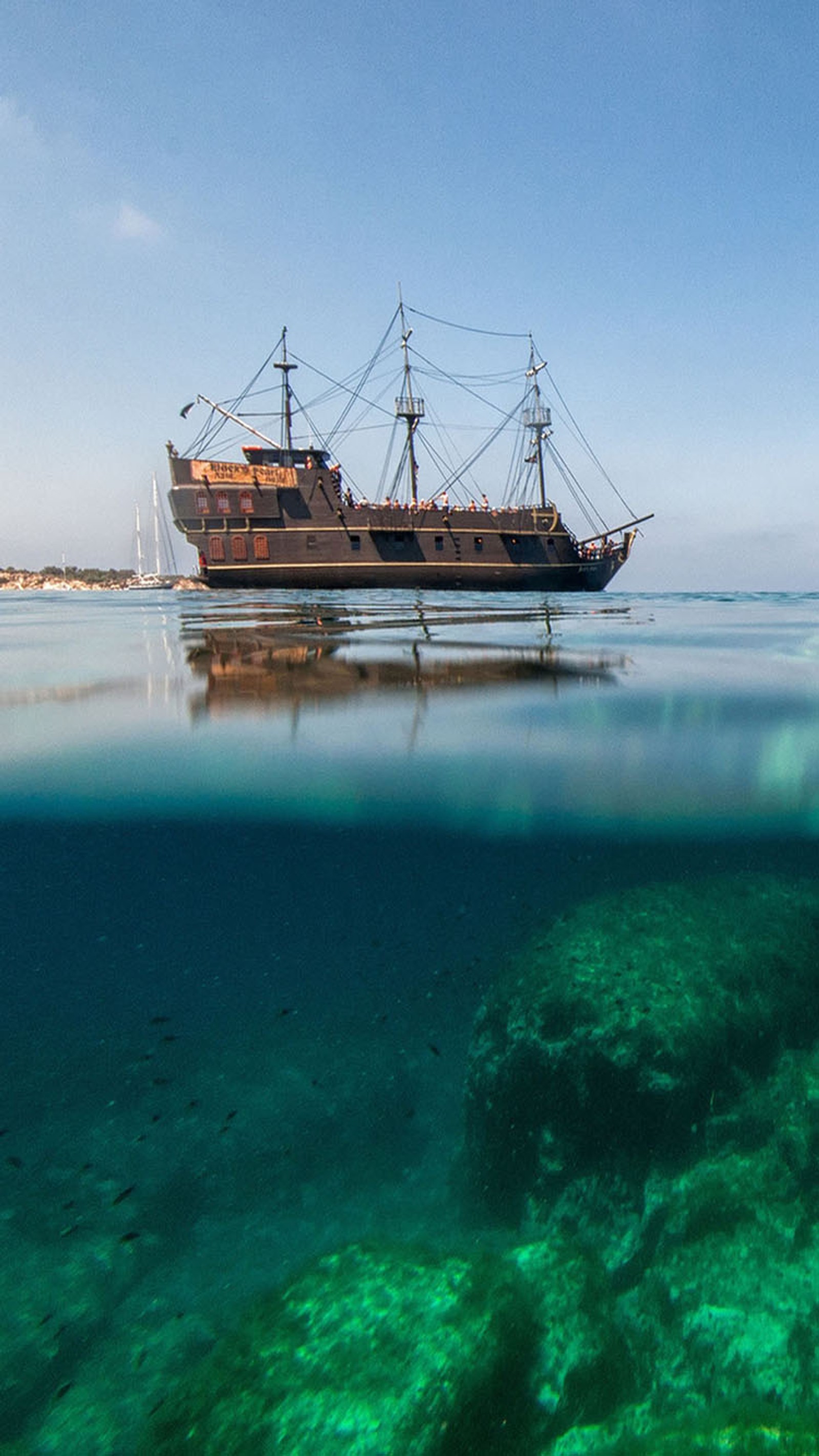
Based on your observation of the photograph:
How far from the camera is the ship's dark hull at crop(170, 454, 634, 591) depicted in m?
49.5

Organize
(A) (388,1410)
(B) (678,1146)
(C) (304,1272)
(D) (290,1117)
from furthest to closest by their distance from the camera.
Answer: (D) (290,1117)
(B) (678,1146)
(C) (304,1272)
(A) (388,1410)

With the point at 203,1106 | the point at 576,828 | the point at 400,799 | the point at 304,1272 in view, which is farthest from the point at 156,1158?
the point at 576,828

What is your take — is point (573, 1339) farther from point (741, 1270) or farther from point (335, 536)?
point (335, 536)

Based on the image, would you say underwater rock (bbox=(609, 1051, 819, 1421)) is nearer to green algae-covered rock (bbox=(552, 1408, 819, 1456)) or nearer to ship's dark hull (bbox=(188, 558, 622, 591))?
green algae-covered rock (bbox=(552, 1408, 819, 1456))

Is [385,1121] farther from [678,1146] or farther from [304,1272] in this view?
[678,1146]

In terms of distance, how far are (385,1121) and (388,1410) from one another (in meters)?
1.95

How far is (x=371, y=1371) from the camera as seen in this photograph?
2375 millimetres

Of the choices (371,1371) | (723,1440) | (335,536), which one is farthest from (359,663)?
(335,536)

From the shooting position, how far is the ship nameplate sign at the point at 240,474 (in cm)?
4941

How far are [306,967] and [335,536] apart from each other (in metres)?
47.4

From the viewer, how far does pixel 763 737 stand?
8344mm

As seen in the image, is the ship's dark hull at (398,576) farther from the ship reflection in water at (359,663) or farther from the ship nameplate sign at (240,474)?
the ship reflection in water at (359,663)

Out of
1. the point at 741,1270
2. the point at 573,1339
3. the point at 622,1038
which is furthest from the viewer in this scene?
the point at 622,1038

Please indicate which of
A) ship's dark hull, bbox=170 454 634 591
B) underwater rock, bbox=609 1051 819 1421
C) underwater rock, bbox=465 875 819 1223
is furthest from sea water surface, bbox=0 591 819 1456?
ship's dark hull, bbox=170 454 634 591
